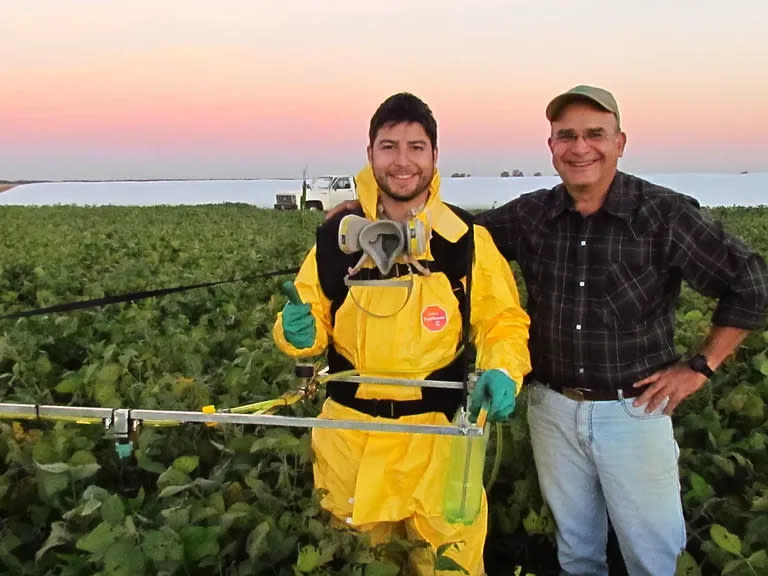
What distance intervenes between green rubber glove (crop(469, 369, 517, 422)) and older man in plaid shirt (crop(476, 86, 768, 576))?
1.49ft

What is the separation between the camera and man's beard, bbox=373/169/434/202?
8.27 ft

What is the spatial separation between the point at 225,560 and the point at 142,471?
953 mm

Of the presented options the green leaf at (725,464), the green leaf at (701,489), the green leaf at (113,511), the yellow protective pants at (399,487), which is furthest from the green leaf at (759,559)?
the green leaf at (113,511)

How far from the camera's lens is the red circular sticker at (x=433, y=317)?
99.3 inches

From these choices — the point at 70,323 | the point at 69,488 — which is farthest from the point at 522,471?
the point at 70,323

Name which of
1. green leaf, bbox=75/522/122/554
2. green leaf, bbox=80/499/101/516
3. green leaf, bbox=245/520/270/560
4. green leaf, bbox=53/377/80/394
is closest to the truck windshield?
green leaf, bbox=53/377/80/394

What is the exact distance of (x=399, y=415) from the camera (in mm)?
2609

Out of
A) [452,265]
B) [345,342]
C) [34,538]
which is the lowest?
[34,538]

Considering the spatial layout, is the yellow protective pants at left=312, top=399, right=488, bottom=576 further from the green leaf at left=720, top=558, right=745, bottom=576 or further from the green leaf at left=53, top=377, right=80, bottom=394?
the green leaf at left=53, top=377, right=80, bottom=394

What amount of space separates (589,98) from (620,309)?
27.7 inches

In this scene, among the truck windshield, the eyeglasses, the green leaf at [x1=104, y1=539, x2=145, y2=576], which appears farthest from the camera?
the truck windshield

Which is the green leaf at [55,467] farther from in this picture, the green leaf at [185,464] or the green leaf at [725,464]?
the green leaf at [725,464]

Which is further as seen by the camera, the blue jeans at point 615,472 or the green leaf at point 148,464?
the green leaf at point 148,464

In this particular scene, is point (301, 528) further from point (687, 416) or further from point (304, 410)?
point (687, 416)
